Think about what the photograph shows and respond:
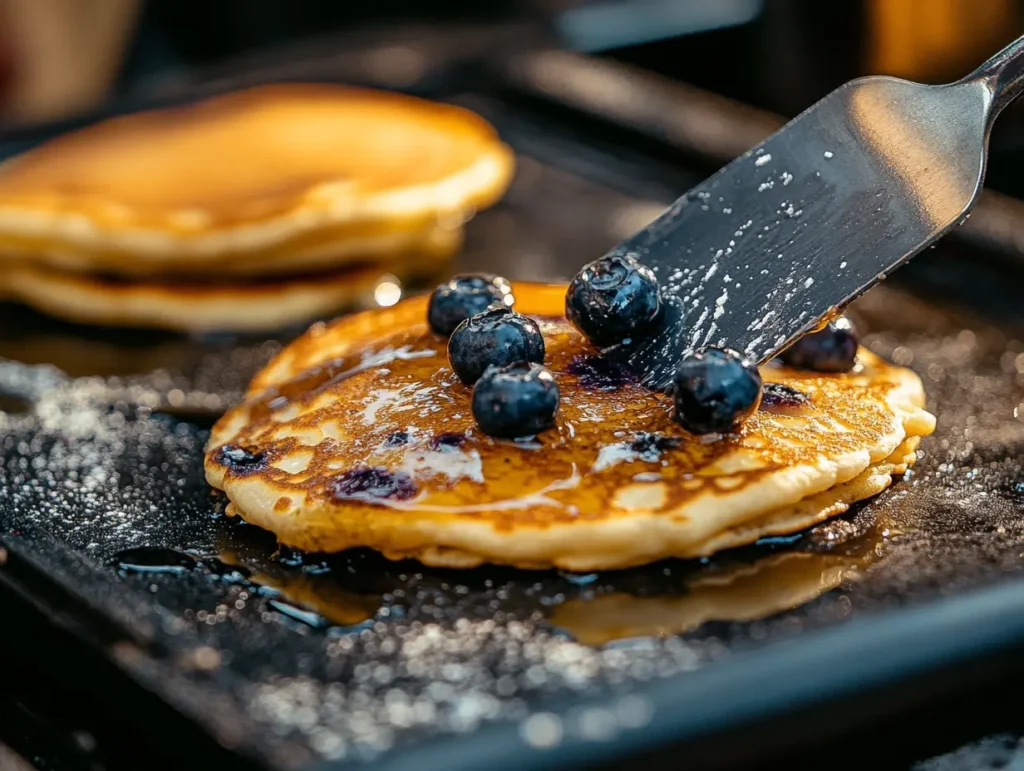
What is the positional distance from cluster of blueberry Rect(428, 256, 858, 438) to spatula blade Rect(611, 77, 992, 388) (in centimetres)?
7

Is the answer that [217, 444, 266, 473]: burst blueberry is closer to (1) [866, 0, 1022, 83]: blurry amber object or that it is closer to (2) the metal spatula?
(2) the metal spatula

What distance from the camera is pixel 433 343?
1893 millimetres

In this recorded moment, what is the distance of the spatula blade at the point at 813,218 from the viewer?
5.53ft

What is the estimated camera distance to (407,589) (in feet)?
4.99

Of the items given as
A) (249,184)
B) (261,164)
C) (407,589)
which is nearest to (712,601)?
(407,589)

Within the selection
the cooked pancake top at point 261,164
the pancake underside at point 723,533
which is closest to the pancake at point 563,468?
the pancake underside at point 723,533

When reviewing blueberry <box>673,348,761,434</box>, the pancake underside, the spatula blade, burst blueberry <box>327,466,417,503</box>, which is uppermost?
the spatula blade

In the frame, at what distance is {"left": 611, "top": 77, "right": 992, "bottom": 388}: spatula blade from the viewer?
1.68 metres

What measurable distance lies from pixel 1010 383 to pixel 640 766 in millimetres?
1170

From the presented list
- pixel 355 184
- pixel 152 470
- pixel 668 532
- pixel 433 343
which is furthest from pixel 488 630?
pixel 355 184

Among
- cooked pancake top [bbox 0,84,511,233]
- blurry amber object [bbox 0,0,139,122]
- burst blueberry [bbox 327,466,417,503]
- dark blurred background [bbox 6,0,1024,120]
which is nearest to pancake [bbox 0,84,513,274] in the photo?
cooked pancake top [bbox 0,84,511,233]

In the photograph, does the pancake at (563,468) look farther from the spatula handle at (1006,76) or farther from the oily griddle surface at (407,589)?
the spatula handle at (1006,76)

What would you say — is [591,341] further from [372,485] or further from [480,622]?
[480,622]

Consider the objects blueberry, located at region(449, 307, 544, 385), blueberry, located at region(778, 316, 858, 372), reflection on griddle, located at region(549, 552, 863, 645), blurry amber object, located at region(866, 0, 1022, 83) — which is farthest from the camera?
blurry amber object, located at region(866, 0, 1022, 83)
